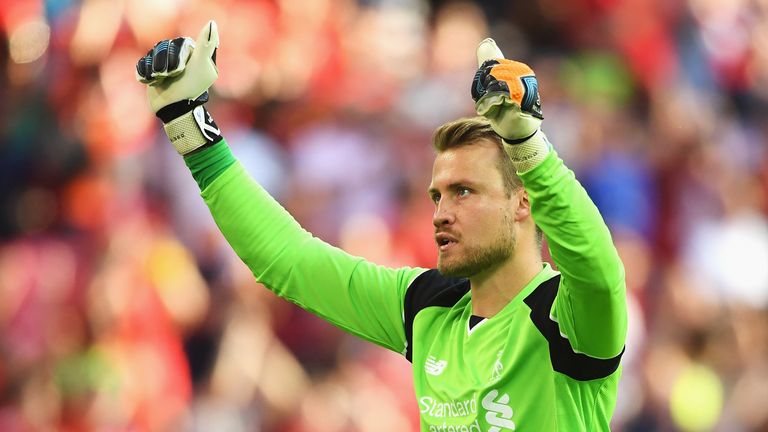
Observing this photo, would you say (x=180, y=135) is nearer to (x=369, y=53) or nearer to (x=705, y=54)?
(x=369, y=53)

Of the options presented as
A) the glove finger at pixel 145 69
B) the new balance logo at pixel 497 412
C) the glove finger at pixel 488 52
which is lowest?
the new balance logo at pixel 497 412

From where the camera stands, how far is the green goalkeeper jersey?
2785 millimetres

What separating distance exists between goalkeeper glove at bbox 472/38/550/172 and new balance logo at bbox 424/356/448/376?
766 mm

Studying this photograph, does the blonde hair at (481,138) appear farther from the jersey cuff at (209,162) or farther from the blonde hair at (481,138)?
the jersey cuff at (209,162)

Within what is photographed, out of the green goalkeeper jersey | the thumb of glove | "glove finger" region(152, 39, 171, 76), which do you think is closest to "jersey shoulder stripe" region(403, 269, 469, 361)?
the green goalkeeper jersey

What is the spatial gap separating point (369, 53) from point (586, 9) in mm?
1712

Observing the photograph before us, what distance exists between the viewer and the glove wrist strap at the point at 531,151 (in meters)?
2.79

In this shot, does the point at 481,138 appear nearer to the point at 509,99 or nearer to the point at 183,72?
the point at 509,99

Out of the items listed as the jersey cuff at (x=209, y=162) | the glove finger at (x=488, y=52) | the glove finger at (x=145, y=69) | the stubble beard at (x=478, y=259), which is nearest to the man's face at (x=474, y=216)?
the stubble beard at (x=478, y=259)

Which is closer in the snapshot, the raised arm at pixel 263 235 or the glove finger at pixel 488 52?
the glove finger at pixel 488 52

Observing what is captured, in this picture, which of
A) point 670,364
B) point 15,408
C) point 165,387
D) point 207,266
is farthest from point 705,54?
point 15,408

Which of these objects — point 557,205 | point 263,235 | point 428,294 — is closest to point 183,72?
point 263,235

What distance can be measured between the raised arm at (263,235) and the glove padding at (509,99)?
95cm

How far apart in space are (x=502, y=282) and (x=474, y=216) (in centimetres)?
22
